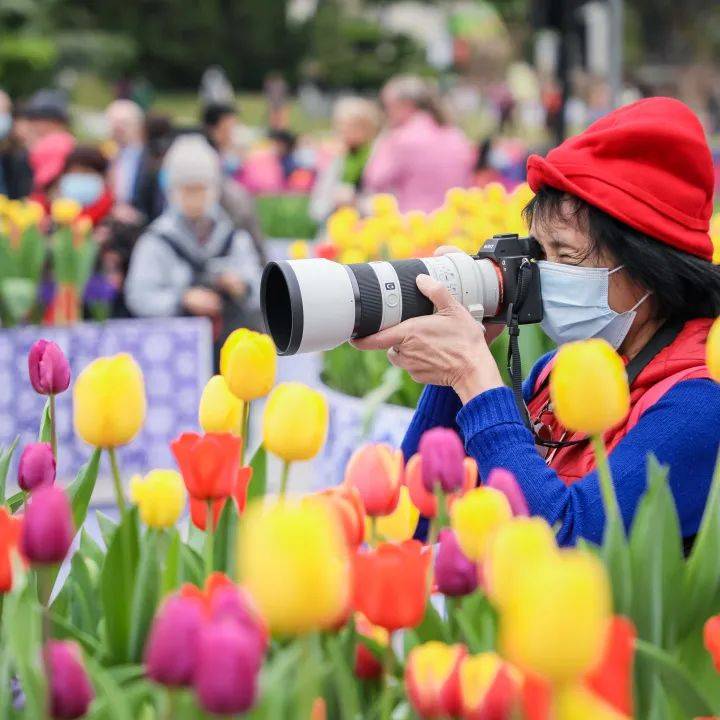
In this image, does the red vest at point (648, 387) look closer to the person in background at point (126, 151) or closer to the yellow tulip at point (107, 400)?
the yellow tulip at point (107, 400)

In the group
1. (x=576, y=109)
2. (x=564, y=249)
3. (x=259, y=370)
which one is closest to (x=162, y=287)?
(x=564, y=249)

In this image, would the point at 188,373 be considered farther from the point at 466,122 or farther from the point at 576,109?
the point at 466,122

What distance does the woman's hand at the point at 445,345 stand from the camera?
6.34ft

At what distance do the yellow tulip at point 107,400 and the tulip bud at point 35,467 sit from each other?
0.10 metres

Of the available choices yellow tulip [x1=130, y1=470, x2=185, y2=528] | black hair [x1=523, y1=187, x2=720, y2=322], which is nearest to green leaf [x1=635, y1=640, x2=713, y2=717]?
yellow tulip [x1=130, y1=470, x2=185, y2=528]

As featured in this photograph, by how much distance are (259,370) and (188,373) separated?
13.3 feet

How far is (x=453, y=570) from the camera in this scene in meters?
1.07

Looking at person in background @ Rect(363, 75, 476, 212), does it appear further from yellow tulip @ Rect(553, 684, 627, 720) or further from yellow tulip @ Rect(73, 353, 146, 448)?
yellow tulip @ Rect(553, 684, 627, 720)

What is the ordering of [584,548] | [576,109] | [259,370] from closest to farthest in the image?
[584,548]
[259,370]
[576,109]

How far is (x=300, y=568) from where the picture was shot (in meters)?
0.78

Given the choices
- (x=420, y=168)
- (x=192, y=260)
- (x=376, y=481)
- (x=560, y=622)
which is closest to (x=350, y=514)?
(x=376, y=481)

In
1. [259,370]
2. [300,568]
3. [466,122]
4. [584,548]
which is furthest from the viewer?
[466,122]

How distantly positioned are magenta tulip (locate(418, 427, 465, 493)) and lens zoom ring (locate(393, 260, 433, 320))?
787mm

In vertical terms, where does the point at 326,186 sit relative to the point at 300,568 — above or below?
below
